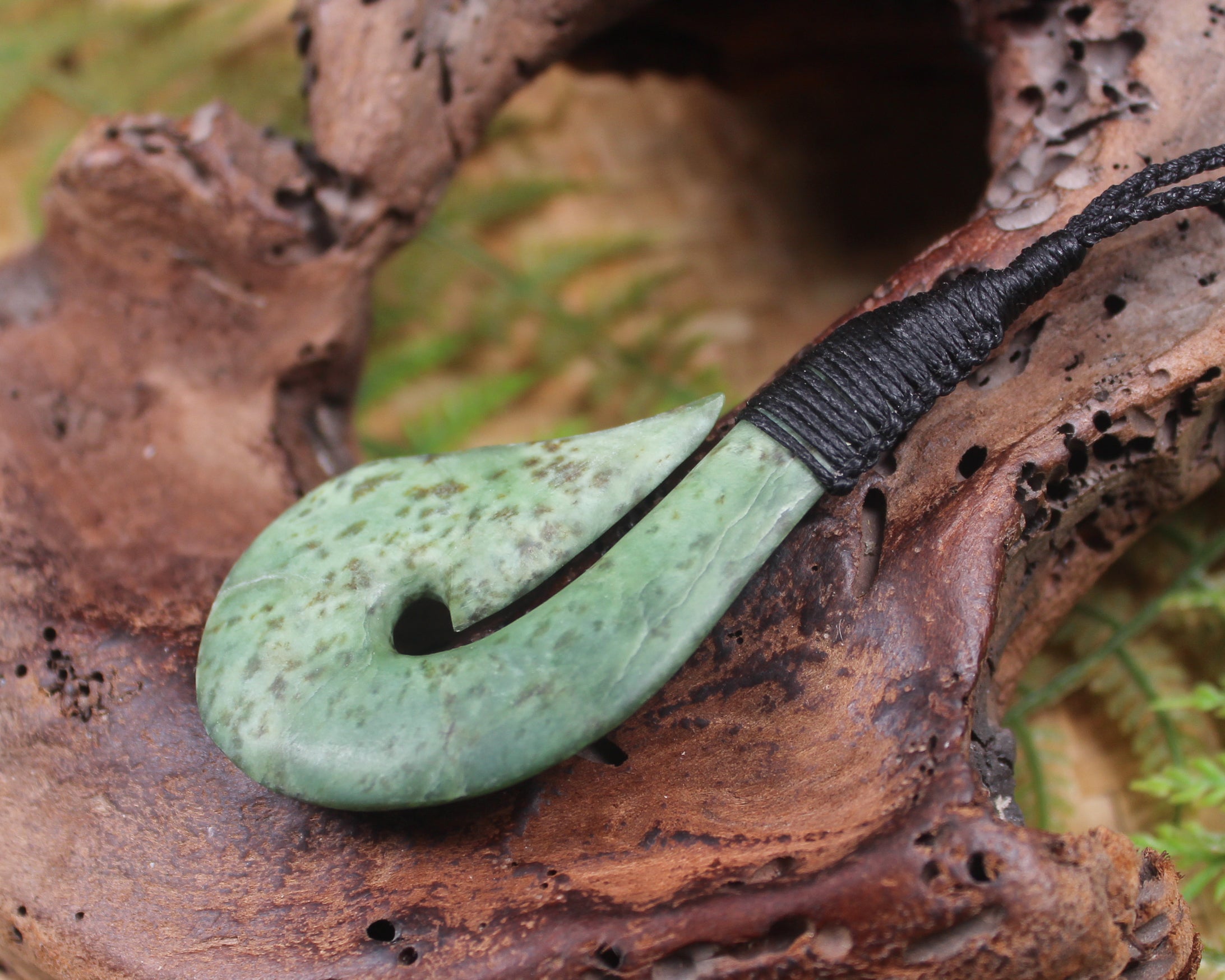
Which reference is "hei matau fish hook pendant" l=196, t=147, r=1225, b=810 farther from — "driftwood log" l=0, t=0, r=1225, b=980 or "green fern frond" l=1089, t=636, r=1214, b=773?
"green fern frond" l=1089, t=636, r=1214, b=773

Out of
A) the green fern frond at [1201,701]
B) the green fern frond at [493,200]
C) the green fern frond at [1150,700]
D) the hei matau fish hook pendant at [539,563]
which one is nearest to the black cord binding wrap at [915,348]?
the hei matau fish hook pendant at [539,563]

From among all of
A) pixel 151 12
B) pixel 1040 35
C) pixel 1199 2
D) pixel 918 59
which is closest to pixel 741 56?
pixel 918 59

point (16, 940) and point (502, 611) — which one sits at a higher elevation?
point (502, 611)

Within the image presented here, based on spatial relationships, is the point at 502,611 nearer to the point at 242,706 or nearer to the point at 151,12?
the point at 242,706

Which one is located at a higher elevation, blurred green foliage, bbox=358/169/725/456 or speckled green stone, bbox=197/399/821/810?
blurred green foliage, bbox=358/169/725/456

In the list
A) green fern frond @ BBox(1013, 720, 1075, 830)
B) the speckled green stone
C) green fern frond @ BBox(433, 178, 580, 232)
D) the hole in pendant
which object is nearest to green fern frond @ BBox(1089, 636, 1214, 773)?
green fern frond @ BBox(1013, 720, 1075, 830)

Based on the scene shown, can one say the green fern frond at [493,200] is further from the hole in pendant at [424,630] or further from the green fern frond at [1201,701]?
the green fern frond at [1201,701]
